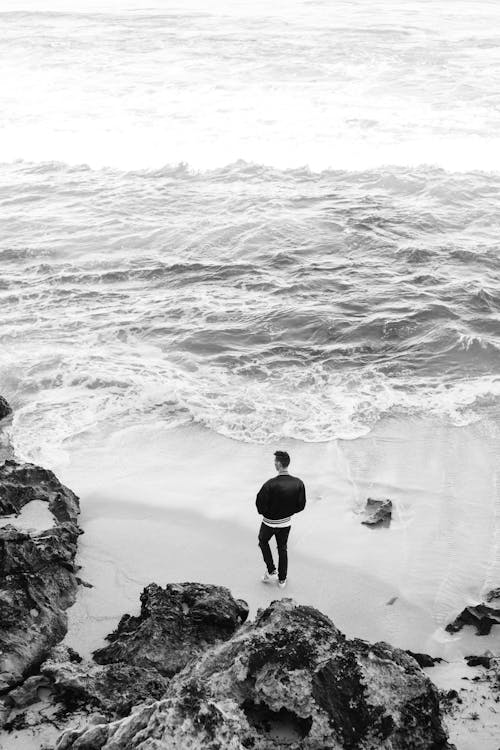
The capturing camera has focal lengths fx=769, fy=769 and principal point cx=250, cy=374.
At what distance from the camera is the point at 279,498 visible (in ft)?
20.2

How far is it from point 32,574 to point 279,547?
1.94 meters

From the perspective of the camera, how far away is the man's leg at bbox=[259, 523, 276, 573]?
20.6 feet

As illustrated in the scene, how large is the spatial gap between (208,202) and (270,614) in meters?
14.6

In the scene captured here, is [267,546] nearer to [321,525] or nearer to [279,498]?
[279,498]

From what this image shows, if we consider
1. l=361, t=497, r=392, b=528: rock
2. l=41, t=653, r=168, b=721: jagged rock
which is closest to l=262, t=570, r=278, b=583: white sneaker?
l=361, t=497, r=392, b=528: rock

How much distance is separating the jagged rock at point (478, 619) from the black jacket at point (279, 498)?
1478 mm

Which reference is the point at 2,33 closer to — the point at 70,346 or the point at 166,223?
the point at 166,223

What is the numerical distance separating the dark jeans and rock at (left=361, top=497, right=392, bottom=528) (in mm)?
1090

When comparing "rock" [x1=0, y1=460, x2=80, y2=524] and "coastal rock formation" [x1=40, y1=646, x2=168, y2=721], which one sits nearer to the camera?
"coastal rock formation" [x1=40, y1=646, x2=168, y2=721]

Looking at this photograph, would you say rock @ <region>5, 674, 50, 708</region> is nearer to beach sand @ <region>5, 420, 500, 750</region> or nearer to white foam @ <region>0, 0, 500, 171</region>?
beach sand @ <region>5, 420, 500, 750</region>

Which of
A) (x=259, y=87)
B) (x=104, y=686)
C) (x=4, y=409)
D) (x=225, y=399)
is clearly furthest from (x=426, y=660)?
(x=259, y=87)

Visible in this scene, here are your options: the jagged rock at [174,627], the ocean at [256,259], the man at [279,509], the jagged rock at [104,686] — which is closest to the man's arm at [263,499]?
the man at [279,509]

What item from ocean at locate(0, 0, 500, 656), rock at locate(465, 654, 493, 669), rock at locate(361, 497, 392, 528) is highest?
rock at locate(465, 654, 493, 669)

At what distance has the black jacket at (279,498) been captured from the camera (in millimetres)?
6180
